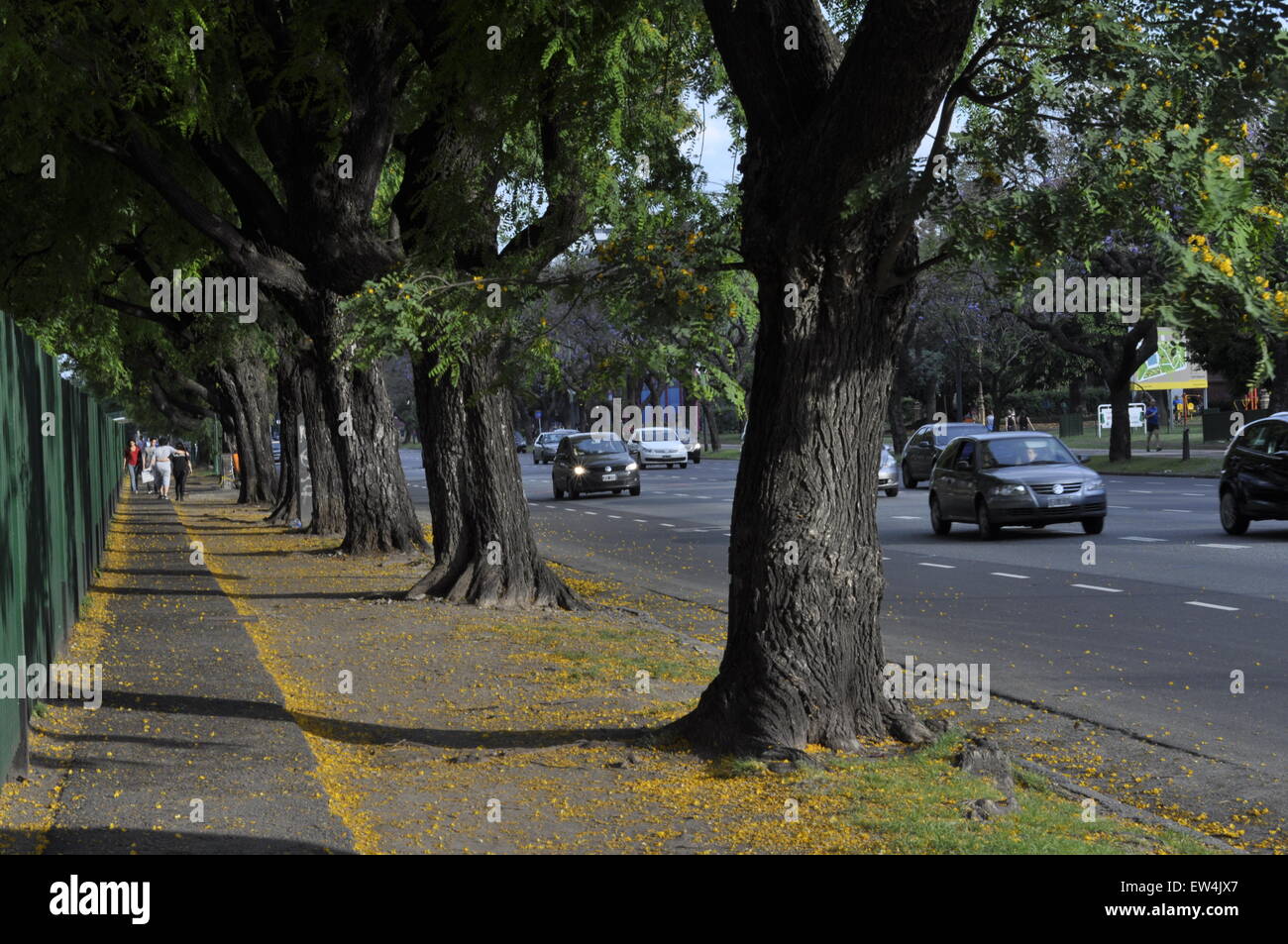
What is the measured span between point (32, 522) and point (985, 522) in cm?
1566

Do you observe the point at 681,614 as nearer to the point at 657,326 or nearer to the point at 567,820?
the point at 657,326

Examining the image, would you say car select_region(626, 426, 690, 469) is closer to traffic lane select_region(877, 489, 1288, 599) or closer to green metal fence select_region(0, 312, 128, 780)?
traffic lane select_region(877, 489, 1288, 599)

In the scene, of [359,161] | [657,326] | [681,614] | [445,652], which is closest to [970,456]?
[681,614]

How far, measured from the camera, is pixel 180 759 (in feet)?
24.2

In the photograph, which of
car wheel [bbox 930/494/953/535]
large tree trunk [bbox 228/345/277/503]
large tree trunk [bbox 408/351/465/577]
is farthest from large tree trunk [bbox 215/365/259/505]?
large tree trunk [bbox 408/351/465/577]

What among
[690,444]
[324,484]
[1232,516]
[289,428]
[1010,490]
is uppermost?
[289,428]

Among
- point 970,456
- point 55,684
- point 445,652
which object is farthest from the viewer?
point 970,456

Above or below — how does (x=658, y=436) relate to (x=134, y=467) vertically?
above

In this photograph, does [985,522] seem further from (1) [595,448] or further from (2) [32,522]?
(1) [595,448]

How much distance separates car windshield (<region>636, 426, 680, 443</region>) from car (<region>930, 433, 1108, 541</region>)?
37.2m

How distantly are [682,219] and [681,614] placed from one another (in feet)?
19.8

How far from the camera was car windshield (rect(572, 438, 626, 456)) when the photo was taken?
40438 millimetres

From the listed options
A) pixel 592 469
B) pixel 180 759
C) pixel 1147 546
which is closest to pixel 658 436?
pixel 592 469
